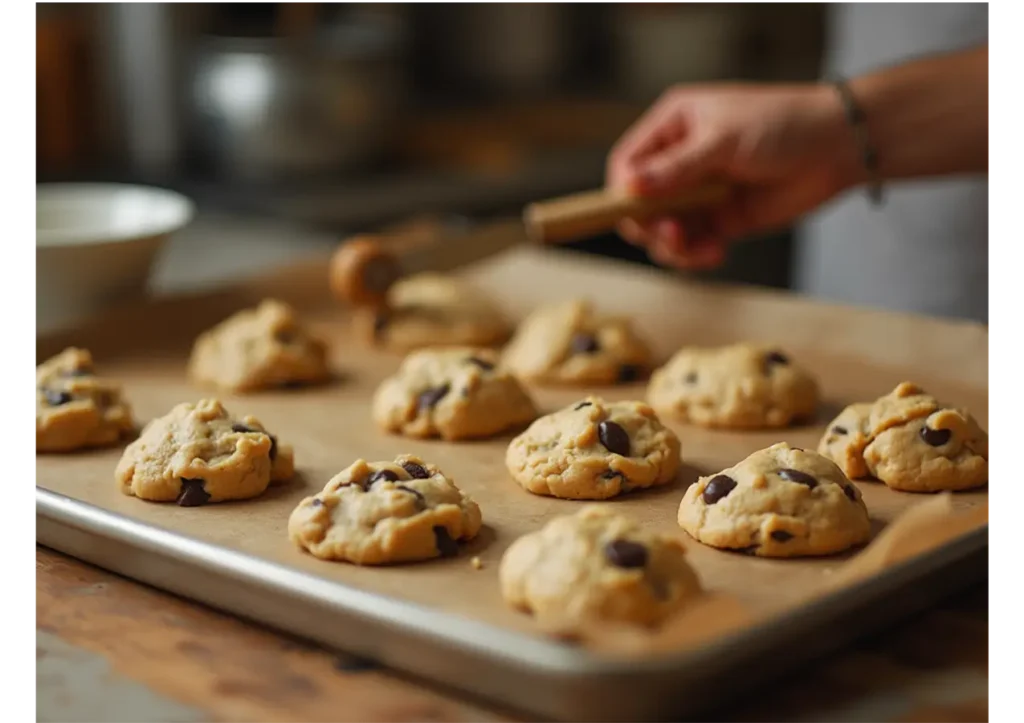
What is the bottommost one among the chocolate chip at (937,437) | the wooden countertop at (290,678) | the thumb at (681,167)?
the wooden countertop at (290,678)

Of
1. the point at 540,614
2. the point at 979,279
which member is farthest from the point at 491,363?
the point at 979,279

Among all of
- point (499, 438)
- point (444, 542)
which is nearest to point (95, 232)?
point (499, 438)

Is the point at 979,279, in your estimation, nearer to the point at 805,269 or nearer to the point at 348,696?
the point at 805,269

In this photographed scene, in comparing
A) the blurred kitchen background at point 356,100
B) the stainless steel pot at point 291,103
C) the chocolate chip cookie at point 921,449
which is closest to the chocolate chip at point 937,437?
the chocolate chip cookie at point 921,449

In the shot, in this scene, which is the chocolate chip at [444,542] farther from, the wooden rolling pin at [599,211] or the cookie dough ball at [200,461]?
the wooden rolling pin at [599,211]

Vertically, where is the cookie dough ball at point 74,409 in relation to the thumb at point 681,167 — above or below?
below

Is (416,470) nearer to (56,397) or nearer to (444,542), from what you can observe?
(444,542)
